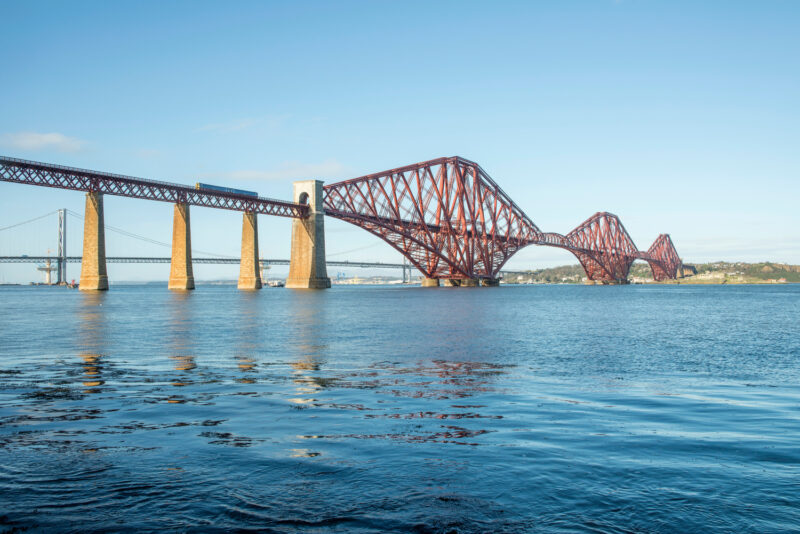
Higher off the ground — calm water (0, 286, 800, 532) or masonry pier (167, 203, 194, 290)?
masonry pier (167, 203, 194, 290)

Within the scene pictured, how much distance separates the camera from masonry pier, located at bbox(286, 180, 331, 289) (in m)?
100

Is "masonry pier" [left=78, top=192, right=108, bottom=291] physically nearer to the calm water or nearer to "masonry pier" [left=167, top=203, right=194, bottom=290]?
"masonry pier" [left=167, top=203, right=194, bottom=290]

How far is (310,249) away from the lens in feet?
329

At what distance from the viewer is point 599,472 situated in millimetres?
7094

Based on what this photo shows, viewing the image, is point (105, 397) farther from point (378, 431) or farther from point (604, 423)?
point (604, 423)

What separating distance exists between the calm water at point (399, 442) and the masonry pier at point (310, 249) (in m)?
80.7

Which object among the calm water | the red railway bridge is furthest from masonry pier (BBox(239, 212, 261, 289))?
the calm water

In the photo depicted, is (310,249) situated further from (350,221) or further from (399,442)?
(399,442)

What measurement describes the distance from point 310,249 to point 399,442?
306 feet

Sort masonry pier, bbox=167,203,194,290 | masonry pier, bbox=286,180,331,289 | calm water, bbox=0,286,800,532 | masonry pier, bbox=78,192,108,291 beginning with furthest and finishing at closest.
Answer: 1. masonry pier, bbox=286,180,331,289
2. masonry pier, bbox=167,203,194,290
3. masonry pier, bbox=78,192,108,291
4. calm water, bbox=0,286,800,532

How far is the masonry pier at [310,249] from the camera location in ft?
329

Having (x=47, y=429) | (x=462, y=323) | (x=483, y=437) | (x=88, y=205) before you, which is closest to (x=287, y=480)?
(x=483, y=437)

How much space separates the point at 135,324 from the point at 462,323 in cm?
1758

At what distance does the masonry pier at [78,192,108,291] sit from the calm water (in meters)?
56.0
